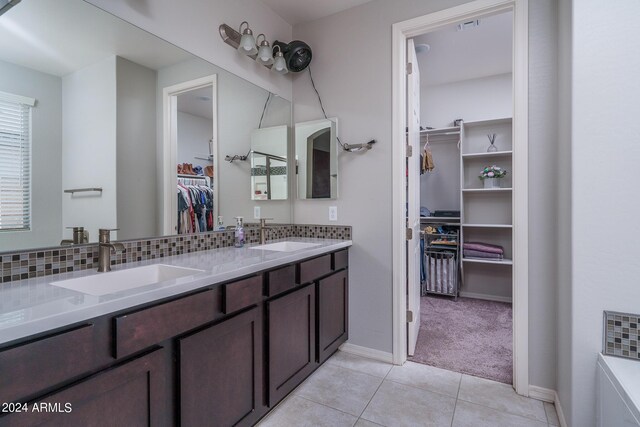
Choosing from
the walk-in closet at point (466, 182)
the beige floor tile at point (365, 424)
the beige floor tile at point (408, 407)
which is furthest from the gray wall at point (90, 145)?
the walk-in closet at point (466, 182)

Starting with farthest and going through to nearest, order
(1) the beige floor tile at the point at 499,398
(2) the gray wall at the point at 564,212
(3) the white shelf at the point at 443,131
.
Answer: (3) the white shelf at the point at 443,131, (1) the beige floor tile at the point at 499,398, (2) the gray wall at the point at 564,212

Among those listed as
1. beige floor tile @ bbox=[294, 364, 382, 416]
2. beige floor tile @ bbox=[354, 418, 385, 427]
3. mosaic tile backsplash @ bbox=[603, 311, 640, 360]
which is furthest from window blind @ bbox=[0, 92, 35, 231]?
mosaic tile backsplash @ bbox=[603, 311, 640, 360]

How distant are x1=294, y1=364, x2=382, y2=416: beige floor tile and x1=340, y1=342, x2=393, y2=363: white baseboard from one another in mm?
244

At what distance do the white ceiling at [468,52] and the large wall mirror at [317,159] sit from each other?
4.10 ft

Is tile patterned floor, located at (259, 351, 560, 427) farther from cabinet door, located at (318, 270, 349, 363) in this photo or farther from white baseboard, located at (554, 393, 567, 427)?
cabinet door, located at (318, 270, 349, 363)

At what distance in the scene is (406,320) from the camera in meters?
2.36

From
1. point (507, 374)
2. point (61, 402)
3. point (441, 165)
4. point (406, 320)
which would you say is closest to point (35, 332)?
point (61, 402)

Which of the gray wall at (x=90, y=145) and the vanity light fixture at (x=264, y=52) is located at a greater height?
the vanity light fixture at (x=264, y=52)

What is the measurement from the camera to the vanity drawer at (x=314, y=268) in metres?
1.85

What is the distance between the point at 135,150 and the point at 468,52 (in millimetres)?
3365

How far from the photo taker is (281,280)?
5.49ft

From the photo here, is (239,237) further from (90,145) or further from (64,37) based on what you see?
(64,37)

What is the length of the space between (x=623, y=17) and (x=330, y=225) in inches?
78.5

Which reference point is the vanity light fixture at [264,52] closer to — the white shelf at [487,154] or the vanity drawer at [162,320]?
the vanity drawer at [162,320]
